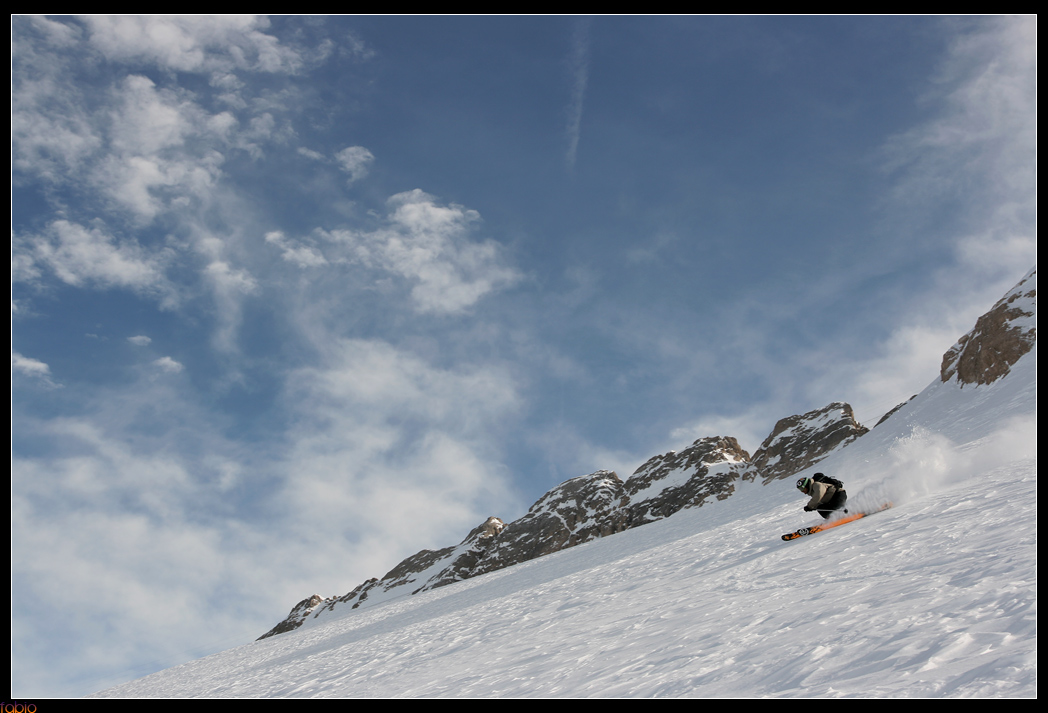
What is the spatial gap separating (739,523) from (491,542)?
108m

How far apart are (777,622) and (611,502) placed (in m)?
113

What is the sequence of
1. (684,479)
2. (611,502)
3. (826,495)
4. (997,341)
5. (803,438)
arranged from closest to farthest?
(826,495), (997,341), (803,438), (684,479), (611,502)

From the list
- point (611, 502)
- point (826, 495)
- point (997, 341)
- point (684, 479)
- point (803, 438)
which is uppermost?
point (997, 341)

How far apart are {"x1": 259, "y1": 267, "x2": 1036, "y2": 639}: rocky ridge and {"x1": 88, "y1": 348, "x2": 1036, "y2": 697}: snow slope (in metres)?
68.3

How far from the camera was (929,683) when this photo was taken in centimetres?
381

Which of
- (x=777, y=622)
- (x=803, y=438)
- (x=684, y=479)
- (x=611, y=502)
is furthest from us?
(x=611, y=502)

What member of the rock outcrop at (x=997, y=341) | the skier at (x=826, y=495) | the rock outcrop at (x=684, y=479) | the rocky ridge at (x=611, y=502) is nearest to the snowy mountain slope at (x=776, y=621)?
the skier at (x=826, y=495)

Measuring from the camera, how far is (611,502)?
11419 cm

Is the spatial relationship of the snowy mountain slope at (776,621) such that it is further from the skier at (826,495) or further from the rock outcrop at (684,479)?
the rock outcrop at (684,479)

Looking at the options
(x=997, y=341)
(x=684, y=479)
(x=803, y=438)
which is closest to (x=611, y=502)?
(x=684, y=479)

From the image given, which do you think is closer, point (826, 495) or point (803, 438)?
point (826, 495)

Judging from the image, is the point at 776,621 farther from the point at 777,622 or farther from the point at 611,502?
the point at 611,502
